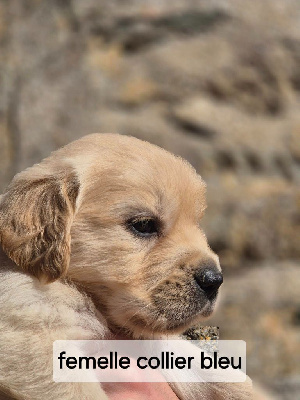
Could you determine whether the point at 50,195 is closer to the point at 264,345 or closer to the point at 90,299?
the point at 90,299

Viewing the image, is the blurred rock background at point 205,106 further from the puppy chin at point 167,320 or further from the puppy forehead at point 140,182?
the puppy chin at point 167,320

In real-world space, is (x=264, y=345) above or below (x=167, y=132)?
below

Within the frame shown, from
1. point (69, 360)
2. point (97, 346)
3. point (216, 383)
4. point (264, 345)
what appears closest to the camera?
point (69, 360)

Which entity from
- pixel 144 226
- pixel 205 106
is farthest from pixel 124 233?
pixel 205 106

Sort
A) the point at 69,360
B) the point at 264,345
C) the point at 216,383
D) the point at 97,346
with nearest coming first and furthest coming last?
1. the point at 69,360
2. the point at 97,346
3. the point at 216,383
4. the point at 264,345

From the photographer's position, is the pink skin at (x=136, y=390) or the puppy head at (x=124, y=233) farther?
the pink skin at (x=136, y=390)

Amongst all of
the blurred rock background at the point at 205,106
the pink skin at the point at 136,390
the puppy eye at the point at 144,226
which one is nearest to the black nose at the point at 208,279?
the puppy eye at the point at 144,226

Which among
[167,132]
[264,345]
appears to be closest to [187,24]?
[167,132]
